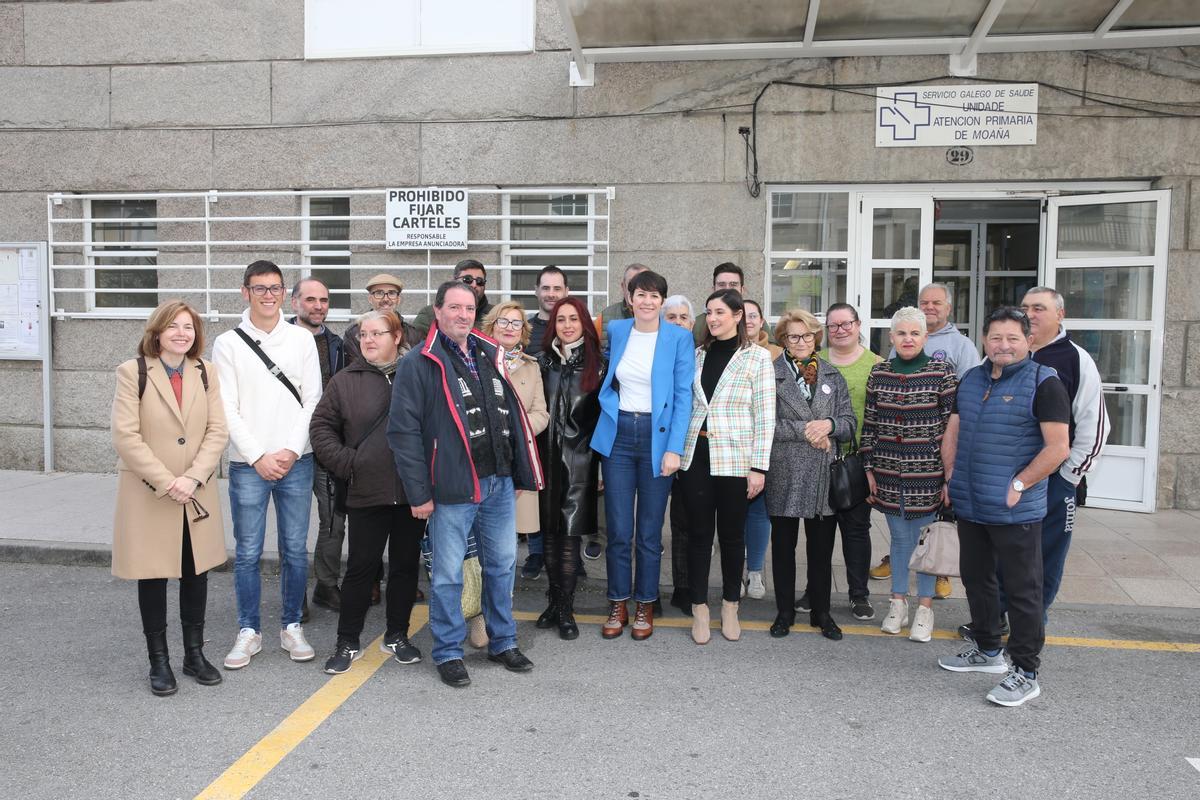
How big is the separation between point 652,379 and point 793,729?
1.85 m

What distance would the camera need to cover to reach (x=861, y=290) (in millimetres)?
8406

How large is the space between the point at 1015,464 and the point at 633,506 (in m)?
1.95

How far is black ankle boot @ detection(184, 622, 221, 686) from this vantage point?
4230mm

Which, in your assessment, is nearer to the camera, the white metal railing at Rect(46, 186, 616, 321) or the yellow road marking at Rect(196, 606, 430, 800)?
the yellow road marking at Rect(196, 606, 430, 800)

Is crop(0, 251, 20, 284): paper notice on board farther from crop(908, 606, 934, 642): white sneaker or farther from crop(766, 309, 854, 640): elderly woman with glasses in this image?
crop(908, 606, 934, 642): white sneaker

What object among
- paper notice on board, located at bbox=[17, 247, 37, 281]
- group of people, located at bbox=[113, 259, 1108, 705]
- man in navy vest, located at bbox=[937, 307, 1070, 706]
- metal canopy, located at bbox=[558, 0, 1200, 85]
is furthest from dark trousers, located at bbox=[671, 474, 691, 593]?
paper notice on board, located at bbox=[17, 247, 37, 281]

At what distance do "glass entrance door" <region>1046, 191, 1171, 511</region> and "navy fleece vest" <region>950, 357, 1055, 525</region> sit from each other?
4.65 m

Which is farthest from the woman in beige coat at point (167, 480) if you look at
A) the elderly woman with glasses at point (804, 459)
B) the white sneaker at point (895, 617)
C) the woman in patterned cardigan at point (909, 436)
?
the white sneaker at point (895, 617)

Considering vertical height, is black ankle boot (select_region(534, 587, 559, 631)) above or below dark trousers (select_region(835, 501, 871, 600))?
below

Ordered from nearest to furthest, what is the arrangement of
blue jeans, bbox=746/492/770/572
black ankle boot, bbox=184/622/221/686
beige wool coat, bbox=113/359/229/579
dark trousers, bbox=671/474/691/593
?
beige wool coat, bbox=113/359/229/579, black ankle boot, bbox=184/622/221/686, dark trousers, bbox=671/474/691/593, blue jeans, bbox=746/492/770/572

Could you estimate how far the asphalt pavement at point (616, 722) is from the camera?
3.31 m

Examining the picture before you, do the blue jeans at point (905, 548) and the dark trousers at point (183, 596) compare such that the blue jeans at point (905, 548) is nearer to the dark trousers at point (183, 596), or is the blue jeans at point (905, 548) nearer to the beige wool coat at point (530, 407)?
the beige wool coat at point (530, 407)

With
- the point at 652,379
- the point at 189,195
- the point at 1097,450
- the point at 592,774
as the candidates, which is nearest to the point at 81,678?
the point at 592,774

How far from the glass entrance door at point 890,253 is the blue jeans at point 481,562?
5.06 m
